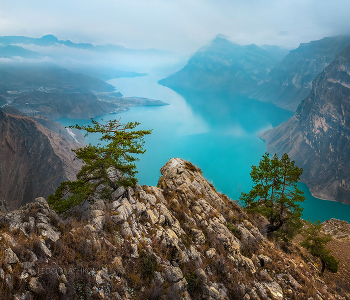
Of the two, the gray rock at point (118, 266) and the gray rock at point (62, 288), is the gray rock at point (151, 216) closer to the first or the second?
the gray rock at point (118, 266)

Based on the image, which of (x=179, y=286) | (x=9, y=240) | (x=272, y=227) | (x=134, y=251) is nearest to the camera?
(x=9, y=240)

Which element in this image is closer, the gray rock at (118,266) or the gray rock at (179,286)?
the gray rock at (118,266)

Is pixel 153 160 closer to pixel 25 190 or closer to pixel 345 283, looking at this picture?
pixel 25 190

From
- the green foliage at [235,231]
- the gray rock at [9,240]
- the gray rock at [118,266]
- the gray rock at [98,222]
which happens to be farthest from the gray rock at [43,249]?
the green foliage at [235,231]

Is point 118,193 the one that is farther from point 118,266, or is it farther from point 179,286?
point 179,286

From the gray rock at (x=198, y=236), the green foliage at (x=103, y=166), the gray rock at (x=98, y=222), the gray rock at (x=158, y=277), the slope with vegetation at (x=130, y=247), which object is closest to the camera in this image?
the slope with vegetation at (x=130, y=247)

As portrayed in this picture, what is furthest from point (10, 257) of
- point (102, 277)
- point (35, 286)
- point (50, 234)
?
point (102, 277)

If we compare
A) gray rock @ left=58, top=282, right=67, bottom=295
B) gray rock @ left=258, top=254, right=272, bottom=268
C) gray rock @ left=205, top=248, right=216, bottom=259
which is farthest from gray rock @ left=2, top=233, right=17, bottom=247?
gray rock @ left=258, top=254, right=272, bottom=268
